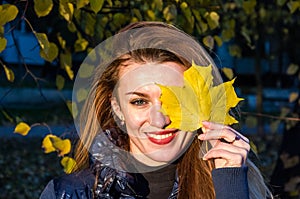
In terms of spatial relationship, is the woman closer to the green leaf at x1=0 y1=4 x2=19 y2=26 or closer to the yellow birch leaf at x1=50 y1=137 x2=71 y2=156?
the green leaf at x1=0 y1=4 x2=19 y2=26

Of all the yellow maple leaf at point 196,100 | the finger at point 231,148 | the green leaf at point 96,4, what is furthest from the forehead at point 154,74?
the green leaf at point 96,4

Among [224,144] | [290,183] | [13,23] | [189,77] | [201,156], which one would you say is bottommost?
[290,183]

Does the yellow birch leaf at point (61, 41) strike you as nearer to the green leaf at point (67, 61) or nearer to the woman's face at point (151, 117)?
the green leaf at point (67, 61)

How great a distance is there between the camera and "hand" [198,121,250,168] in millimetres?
2129

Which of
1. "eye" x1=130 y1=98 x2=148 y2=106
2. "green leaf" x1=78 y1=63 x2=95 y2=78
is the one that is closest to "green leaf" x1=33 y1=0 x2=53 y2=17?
"green leaf" x1=78 y1=63 x2=95 y2=78

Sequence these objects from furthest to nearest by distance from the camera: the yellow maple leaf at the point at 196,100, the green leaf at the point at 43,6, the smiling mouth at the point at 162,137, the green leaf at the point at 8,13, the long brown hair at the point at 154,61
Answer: the green leaf at the point at 43,6, the green leaf at the point at 8,13, the long brown hair at the point at 154,61, the smiling mouth at the point at 162,137, the yellow maple leaf at the point at 196,100

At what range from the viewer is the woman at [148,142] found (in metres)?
2.16

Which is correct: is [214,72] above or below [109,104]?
above

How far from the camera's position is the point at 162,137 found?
88.3 inches

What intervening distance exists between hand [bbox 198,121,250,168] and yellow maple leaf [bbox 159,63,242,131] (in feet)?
0.10

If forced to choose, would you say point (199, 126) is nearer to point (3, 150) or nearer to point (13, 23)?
point (13, 23)

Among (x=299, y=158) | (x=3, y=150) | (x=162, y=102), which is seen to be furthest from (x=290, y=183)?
(x=3, y=150)

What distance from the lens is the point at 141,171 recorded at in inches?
96.4

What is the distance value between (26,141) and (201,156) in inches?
457
